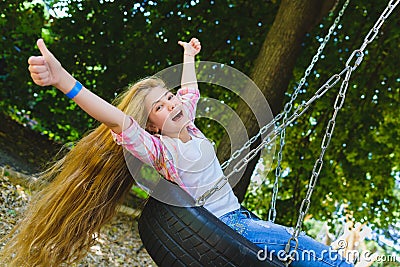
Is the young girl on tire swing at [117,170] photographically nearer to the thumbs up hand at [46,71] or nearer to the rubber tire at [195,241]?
the thumbs up hand at [46,71]

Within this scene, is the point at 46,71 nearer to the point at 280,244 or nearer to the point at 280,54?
the point at 280,244

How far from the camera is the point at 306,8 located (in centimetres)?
337

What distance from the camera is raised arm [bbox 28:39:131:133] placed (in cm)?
146

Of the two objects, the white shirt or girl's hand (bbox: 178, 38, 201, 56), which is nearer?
the white shirt

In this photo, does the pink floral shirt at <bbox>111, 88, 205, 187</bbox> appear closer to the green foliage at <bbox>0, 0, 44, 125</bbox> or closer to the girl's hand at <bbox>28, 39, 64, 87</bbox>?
the girl's hand at <bbox>28, 39, 64, 87</bbox>

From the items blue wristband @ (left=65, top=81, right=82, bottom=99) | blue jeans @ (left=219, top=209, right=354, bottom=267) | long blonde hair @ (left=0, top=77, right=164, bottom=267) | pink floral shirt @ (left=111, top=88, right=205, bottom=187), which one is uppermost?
blue wristband @ (left=65, top=81, right=82, bottom=99)

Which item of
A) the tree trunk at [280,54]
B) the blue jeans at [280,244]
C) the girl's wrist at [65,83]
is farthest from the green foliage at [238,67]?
the girl's wrist at [65,83]

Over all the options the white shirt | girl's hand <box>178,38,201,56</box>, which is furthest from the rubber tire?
girl's hand <box>178,38,201,56</box>

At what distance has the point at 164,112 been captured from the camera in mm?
1859

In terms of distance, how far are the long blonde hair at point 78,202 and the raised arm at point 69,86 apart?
42 centimetres

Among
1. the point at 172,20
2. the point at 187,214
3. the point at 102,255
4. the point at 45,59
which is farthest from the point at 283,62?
the point at 45,59

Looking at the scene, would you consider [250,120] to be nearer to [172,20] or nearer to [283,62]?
[283,62]

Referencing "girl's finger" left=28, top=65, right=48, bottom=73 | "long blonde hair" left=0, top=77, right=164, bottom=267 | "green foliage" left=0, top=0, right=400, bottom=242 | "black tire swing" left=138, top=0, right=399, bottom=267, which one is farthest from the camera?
"green foliage" left=0, top=0, right=400, bottom=242

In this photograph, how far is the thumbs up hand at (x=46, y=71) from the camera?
4.77 feet
